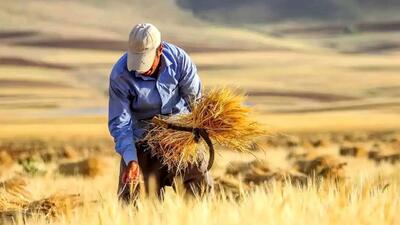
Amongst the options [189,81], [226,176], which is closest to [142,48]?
[189,81]

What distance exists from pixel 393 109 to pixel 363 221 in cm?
4758

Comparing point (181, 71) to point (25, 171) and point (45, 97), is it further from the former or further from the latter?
point (45, 97)

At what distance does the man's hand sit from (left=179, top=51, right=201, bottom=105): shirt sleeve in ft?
2.13

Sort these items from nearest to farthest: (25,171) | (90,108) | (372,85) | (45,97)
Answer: (25,171) → (90,108) → (45,97) → (372,85)

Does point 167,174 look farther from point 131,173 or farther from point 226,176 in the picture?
point 226,176

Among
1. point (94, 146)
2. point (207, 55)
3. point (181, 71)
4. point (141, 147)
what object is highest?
point (181, 71)

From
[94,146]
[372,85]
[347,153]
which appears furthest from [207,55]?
[347,153]

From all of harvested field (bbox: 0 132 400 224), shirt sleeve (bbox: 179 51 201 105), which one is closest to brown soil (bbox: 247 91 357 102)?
harvested field (bbox: 0 132 400 224)

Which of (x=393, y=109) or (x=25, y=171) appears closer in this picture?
(x=25, y=171)

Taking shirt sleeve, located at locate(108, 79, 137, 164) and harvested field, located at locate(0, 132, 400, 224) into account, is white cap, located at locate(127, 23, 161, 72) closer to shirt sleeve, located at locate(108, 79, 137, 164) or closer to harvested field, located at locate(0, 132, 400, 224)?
shirt sleeve, located at locate(108, 79, 137, 164)

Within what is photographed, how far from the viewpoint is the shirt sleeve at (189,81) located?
9039 mm

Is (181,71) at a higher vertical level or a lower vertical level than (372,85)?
higher

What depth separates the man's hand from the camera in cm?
870

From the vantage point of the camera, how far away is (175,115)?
9133 millimetres
